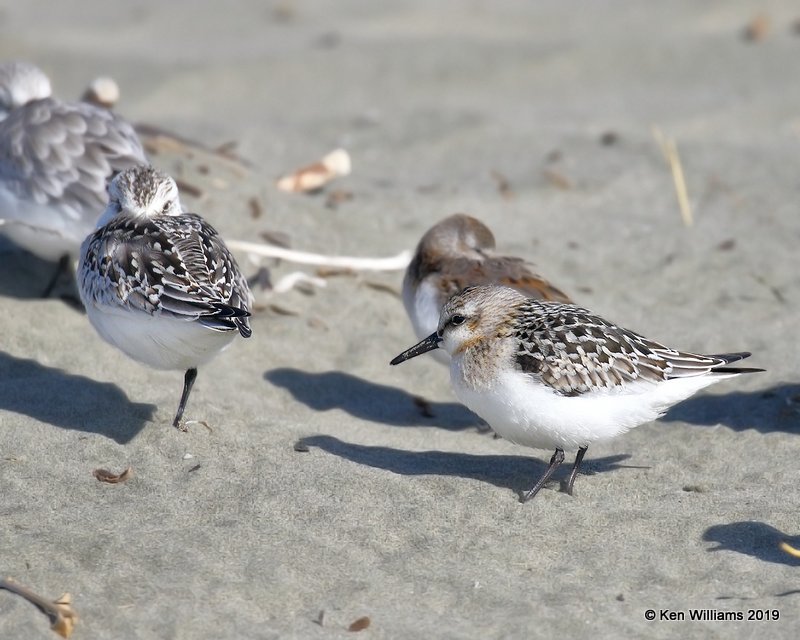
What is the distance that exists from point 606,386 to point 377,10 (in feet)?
37.7

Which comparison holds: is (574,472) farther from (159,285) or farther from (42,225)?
(42,225)

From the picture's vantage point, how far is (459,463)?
251 inches

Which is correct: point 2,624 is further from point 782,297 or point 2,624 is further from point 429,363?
point 782,297

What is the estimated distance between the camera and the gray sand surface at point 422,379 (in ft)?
16.7

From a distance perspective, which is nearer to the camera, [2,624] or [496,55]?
[2,624]

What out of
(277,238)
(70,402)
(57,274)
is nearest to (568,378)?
(70,402)

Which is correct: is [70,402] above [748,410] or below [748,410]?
below

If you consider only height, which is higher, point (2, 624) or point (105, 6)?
point (2, 624)

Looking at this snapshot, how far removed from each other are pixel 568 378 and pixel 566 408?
0.49 ft

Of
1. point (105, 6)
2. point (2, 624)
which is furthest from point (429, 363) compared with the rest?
point (105, 6)

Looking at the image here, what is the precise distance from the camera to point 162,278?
6117 mm

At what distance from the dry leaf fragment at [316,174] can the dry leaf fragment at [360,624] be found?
5.77 meters

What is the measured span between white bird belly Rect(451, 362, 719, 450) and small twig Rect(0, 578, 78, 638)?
223cm

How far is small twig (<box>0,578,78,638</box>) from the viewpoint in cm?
467
